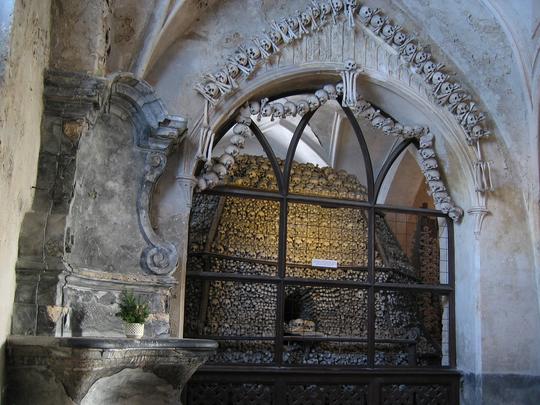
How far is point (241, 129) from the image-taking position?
6828mm

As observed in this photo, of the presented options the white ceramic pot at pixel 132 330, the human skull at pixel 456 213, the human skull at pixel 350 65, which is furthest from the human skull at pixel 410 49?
the white ceramic pot at pixel 132 330

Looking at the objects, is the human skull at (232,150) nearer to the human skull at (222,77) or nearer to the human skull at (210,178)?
the human skull at (210,178)

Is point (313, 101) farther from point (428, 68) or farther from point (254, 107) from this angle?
point (428, 68)

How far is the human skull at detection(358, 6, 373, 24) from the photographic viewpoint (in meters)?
7.25

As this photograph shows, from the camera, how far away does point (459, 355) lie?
7305 mm

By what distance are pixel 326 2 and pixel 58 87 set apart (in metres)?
3.43

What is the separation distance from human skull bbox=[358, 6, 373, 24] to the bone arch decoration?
55cm

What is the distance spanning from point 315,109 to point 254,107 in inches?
30.2

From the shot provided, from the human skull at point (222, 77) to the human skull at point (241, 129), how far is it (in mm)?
485

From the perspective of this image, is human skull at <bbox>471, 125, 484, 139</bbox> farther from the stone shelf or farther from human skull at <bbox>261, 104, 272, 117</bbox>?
the stone shelf

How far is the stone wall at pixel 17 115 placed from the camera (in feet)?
12.7

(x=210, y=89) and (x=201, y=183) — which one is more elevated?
(x=210, y=89)

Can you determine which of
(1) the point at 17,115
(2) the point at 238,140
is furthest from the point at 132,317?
(2) the point at 238,140

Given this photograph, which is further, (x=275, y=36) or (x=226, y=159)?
(x=275, y=36)
